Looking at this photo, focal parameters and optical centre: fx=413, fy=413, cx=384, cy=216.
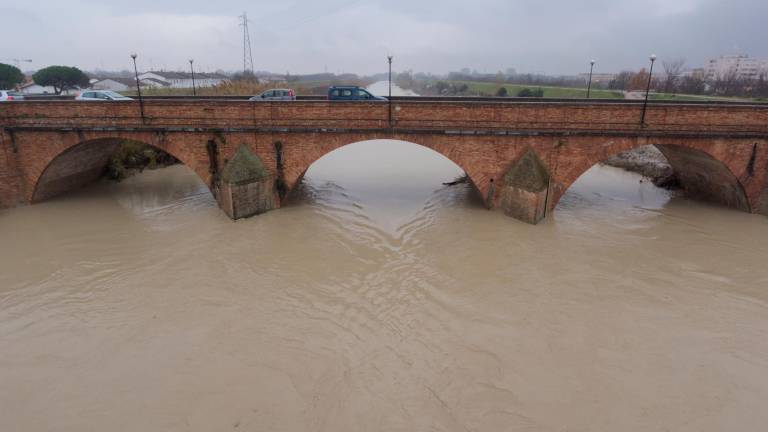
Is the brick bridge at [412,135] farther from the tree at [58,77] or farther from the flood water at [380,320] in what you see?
the tree at [58,77]

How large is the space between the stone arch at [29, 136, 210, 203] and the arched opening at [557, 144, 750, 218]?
13.8 metres

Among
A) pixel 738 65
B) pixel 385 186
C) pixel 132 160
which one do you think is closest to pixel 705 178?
pixel 385 186

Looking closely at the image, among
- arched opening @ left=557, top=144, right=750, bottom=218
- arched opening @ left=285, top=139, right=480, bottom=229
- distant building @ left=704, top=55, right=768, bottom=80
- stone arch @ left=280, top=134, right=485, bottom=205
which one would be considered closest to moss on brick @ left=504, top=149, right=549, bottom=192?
stone arch @ left=280, top=134, right=485, bottom=205

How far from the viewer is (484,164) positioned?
45.2 ft

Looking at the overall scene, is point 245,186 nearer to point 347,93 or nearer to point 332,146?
point 332,146

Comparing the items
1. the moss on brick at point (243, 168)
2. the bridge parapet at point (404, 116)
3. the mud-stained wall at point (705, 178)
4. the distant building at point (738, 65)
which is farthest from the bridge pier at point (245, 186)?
the distant building at point (738, 65)

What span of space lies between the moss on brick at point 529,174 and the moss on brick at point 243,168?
824 centimetres

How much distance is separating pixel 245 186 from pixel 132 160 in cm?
1017

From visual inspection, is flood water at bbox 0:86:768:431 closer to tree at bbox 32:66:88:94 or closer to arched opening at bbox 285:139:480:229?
arched opening at bbox 285:139:480:229

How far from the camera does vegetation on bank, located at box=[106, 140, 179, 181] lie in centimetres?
1859

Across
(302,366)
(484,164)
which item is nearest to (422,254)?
(484,164)

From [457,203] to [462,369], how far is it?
8.97 metres

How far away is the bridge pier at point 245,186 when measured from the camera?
523 inches

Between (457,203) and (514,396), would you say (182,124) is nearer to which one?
(457,203)
